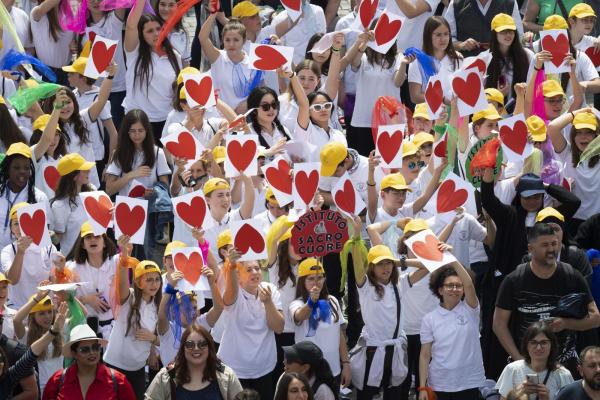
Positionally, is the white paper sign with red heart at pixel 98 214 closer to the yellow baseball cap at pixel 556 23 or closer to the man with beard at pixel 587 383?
the man with beard at pixel 587 383

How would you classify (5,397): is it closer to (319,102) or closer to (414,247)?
(414,247)

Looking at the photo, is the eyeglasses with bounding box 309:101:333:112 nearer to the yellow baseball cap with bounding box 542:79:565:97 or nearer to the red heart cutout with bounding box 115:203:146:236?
the yellow baseball cap with bounding box 542:79:565:97

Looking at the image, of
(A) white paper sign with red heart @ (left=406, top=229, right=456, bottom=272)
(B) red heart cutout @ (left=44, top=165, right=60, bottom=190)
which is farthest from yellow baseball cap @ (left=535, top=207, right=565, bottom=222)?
(B) red heart cutout @ (left=44, top=165, right=60, bottom=190)

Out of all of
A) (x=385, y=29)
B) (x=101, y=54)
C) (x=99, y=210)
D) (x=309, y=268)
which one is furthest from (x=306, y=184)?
(x=101, y=54)

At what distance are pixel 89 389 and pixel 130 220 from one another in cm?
189

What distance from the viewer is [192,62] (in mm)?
17266

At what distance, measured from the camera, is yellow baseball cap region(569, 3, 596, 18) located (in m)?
16.6

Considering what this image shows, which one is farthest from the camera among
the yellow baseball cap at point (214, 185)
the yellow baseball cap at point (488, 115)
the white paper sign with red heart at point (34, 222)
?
the yellow baseball cap at point (488, 115)

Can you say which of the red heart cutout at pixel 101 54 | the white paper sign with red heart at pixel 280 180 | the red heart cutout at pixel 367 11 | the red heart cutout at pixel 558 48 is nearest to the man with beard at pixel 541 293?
the white paper sign with red heart at pixel 280 180

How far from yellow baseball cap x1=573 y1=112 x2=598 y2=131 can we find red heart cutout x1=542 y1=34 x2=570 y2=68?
911 millimetres

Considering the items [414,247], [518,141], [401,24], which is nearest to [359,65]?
[401,24]

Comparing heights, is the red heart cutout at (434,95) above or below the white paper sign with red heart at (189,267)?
above

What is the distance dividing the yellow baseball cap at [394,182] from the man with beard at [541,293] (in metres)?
1.40

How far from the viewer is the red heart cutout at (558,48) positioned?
15.6 meters
